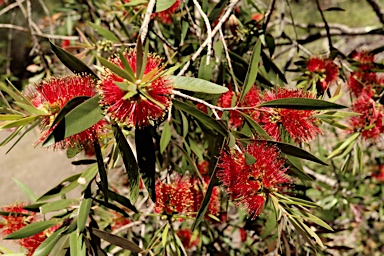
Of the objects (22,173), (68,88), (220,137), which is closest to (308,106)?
(220,137)

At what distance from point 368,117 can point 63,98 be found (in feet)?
2.90

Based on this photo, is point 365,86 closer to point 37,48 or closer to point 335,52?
point 335,52

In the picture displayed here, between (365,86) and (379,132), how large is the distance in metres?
0.15

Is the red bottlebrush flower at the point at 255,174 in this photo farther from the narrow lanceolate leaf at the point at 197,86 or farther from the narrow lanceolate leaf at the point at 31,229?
the narrow lanceolate leaf at the point at 31,229

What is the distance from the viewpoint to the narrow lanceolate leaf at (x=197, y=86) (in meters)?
0.72

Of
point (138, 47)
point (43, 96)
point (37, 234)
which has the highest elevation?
point (138, 47)

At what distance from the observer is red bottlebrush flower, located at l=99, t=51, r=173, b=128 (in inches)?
25.7

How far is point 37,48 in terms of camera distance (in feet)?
5.79

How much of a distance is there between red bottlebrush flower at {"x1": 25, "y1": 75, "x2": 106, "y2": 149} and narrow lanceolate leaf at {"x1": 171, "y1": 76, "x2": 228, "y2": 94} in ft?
0.54

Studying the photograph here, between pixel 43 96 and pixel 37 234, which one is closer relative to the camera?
pixel 43 96

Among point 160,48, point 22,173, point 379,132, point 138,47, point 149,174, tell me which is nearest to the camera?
point 138,47

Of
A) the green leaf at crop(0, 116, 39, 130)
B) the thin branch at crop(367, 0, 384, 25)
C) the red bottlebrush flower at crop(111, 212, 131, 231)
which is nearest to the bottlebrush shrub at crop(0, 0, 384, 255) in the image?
the green leaf at crop(0, 116, 39, 130)

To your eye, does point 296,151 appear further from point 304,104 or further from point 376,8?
point 376,8

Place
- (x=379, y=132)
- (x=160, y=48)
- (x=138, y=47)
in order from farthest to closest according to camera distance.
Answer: (x=160, y=48) < (x=379, y=132) < (x=138, y=47)
